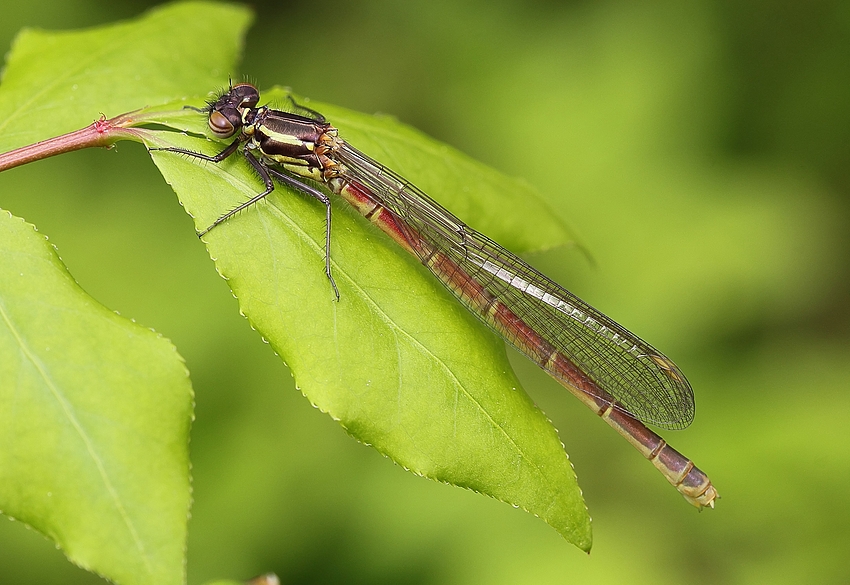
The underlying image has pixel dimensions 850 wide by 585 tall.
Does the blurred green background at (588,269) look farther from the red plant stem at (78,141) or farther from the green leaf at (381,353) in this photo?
the red plant stem at (78,141)

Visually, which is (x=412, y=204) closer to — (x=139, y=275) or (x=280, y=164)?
(x=280, y=164)

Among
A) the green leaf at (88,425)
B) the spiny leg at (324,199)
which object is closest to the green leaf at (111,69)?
the spiny leg at (324,199)

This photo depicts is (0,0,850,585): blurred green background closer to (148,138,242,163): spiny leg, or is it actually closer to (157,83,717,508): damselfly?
(157,83,717,508): damselfly

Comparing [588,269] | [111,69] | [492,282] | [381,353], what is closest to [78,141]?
[111,69]

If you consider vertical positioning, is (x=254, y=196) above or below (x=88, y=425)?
above

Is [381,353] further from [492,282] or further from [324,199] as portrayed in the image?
[492,282]

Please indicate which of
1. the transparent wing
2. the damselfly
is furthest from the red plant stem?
the transparent wing
